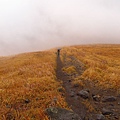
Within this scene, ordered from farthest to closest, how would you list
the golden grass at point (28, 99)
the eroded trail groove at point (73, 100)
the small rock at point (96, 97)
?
1. the small rock at point (96, 97)
2. the eroded trail groove at point (73, 100)
3. the golden grass at point (28, 99)

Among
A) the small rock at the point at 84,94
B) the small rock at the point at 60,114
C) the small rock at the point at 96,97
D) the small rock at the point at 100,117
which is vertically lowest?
the small rock at the point at 100,117

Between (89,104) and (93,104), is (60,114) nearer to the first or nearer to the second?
(89,104)

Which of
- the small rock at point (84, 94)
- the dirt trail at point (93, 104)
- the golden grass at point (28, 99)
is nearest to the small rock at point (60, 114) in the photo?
the golden grass at point (28, 99)

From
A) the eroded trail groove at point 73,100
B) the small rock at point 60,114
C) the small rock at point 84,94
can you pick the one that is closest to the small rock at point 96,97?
the small rock at point 84,94

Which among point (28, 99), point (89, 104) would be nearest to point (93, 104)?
point (89, 104)

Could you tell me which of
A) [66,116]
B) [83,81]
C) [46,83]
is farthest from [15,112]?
[83,81]

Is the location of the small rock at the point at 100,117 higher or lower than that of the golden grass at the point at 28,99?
lower

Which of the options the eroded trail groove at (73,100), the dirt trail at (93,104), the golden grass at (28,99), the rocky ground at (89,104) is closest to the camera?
the rocky ground at (89,104)

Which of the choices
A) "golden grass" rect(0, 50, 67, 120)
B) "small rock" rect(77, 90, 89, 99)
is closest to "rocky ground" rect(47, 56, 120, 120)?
"small rock" rect(77, 90, 89, 99)

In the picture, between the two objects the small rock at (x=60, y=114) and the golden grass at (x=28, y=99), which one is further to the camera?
the golden grass at (x=28, y=99)

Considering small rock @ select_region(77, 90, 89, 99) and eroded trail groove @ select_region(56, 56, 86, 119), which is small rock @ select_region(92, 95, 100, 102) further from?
eroded trail groove @ select_region(56, 56, 86, 119)

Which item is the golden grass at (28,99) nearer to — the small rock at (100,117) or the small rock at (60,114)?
the small rock at (60,114)

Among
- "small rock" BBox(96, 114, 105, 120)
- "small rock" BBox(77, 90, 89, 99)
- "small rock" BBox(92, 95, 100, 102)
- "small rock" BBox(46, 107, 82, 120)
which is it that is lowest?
"small rock" BBox(96, 114, 105, 120)

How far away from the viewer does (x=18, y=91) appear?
54.4ft
